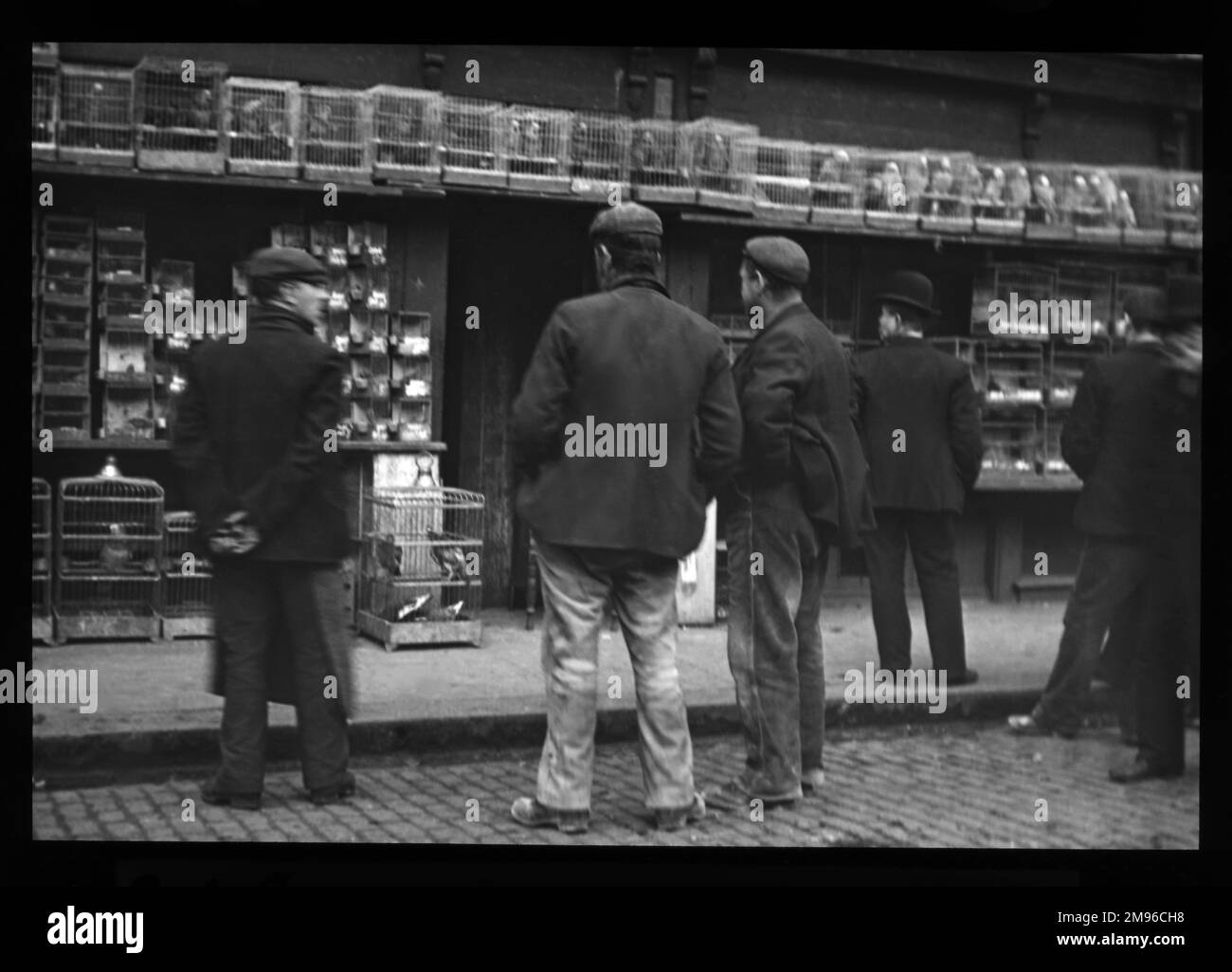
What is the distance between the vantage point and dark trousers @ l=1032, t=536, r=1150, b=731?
6.77 metres

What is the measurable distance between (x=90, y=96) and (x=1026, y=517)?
6.20 m

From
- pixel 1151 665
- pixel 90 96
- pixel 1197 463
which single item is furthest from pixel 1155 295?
pixel 90 96

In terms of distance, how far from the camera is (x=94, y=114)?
7332mm

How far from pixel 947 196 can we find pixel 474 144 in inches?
114

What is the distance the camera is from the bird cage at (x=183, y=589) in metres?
7.76

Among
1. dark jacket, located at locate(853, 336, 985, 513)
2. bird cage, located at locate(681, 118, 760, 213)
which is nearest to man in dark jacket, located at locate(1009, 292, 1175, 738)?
dark jacket, located at locate(853, 336, 985, 513)

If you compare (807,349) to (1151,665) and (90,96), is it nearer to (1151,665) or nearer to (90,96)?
(1151,665)

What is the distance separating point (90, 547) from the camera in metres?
7.93

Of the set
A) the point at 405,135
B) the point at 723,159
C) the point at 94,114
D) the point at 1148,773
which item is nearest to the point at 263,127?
the point at 405,135

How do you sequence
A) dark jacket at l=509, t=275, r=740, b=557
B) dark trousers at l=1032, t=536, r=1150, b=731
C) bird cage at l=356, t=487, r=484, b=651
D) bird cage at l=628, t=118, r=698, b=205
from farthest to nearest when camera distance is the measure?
bird cage at l=628, t=118, r=698, b=205, bird cage at l=356, t=487, r=484, b=651, dark trousers at l=1032, t=536, r=1150, b=731, dark jacket at l=509, t=275, r=740, b=557

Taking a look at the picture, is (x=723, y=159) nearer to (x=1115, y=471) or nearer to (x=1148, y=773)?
(x=1115, y=471)

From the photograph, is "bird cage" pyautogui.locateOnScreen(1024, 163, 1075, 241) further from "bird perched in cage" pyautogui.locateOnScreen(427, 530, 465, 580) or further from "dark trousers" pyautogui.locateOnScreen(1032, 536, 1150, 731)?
"bird perched in cage" pyautogui.locateOnScreen(427, 530, 465, 580)

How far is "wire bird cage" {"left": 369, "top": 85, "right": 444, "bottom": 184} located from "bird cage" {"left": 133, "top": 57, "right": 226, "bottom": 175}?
87 centimetres

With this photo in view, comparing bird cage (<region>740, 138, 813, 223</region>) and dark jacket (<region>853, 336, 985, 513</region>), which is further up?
bird cage (<region>740, 138, 813, 223</region>)
